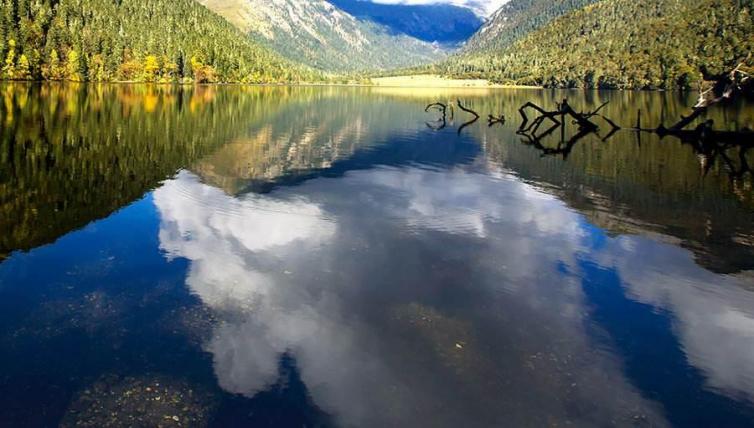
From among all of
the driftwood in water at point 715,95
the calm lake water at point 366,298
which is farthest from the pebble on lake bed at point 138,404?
the driftwood in water at point 715,95

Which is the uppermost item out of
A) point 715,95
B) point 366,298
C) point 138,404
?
point 715,95

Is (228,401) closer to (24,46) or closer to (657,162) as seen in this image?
(657,162)

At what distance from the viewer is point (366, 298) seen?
1584 centimetres

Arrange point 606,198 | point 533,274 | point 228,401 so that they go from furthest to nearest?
point 606,198 < point 533,274 < point 228,401

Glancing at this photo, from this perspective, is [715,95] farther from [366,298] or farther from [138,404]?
[138,404]

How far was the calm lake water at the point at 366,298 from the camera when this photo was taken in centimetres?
1066

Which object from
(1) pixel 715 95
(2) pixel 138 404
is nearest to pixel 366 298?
(2) pixel 138 404

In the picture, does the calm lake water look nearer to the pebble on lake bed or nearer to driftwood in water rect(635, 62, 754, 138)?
the pebble on lake bed

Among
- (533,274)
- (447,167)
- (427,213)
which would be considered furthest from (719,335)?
(447,167)

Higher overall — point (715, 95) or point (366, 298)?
point (715, 95)

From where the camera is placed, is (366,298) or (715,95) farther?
(715,95)

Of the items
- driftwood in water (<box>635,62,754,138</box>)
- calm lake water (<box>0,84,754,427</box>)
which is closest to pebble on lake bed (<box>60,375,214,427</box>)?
calm lake water (<box>0,84,754,427</box>)

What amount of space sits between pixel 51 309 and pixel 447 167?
3281 cm

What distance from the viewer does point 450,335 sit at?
44.7ft
